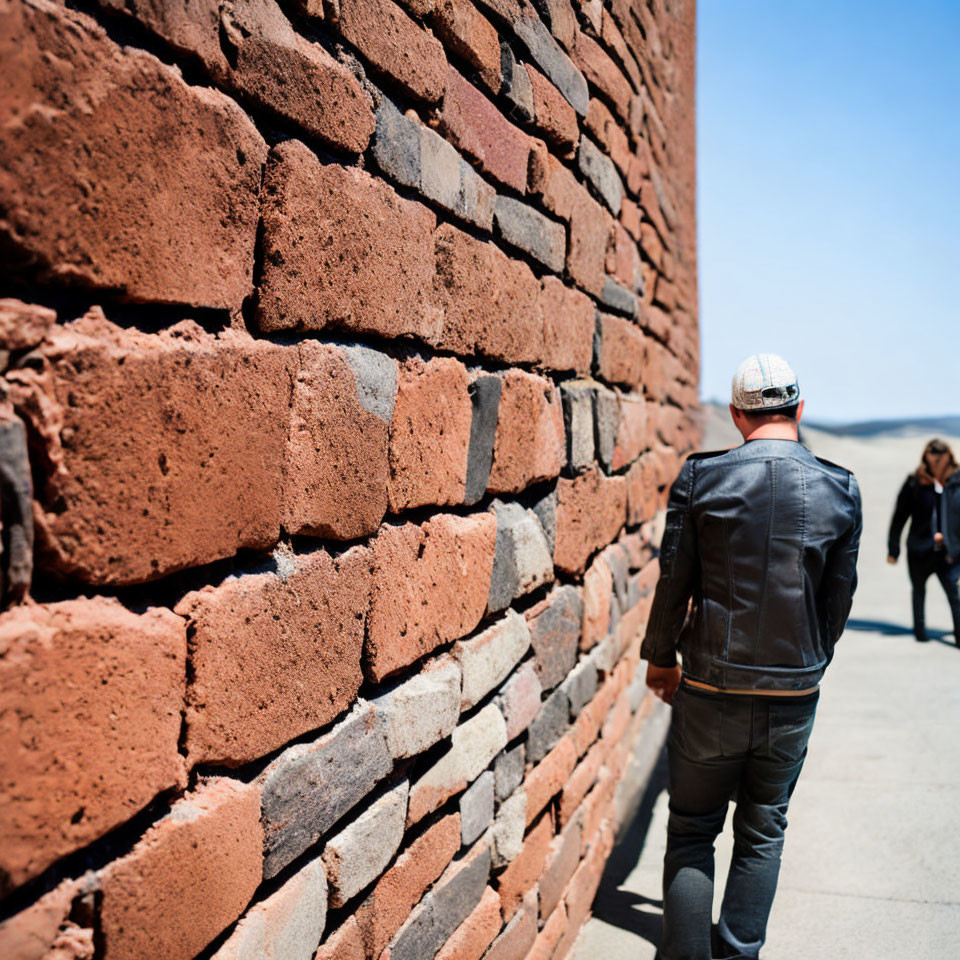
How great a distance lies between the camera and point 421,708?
1700mm

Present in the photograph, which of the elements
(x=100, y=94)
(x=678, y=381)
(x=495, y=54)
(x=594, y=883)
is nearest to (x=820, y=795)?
(x=594, y=883)

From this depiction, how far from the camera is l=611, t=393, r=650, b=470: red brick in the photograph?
3.38m

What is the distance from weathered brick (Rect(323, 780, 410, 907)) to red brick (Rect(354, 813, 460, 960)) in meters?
0.04

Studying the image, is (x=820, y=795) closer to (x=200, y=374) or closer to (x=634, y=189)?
(x=634, y=189)

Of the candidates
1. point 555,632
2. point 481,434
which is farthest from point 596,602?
point 481,434

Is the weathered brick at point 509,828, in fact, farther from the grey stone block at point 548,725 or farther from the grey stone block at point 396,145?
the grey stone block at point 396,145

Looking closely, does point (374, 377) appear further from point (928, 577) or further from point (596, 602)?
point (928, 577)

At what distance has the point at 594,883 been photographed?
10.4ft

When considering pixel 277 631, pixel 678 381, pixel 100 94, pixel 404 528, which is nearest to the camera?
pixel 100 94

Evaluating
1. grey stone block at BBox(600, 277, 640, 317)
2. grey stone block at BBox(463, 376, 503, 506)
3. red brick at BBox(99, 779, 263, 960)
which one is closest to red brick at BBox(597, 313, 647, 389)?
grey stone block at BBox(600, 277, 640, 317)

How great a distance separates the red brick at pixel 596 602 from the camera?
293cm

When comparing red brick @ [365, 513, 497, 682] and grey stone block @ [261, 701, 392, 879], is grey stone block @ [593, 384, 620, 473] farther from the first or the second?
grey stone block @ [261, 701, 392, 879]

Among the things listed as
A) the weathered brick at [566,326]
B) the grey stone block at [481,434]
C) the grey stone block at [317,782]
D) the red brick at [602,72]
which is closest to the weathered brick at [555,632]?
the grey stone block at [481,434]

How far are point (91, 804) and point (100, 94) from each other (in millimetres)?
735
